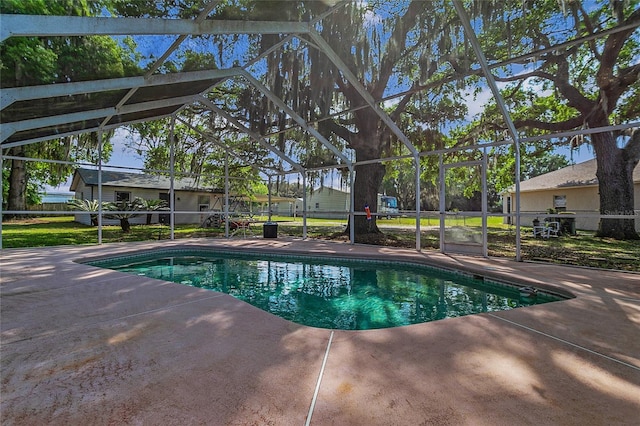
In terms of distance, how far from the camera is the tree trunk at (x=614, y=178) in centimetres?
869

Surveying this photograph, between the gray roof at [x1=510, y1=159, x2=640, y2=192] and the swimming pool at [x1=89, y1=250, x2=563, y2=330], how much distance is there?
1221 cm

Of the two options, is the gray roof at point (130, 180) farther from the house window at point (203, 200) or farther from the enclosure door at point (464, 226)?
the enclosure door at point (464, 226)

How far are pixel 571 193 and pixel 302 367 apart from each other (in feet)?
55.3

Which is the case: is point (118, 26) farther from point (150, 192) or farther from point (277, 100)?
point (150, 192)

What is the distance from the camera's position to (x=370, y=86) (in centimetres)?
816

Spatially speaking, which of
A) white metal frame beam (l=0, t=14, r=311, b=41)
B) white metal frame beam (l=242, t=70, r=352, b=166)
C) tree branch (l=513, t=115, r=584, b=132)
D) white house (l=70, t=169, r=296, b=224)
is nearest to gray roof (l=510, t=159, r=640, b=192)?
tree branch (l=513, t=115, r=584, b=132)

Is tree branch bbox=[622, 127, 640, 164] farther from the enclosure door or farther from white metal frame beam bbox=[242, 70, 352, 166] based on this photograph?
white metal frame beam bbox=[242, 70, 352, 166]

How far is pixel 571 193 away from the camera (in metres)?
13.9

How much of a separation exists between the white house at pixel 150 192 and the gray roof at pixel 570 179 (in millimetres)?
13199

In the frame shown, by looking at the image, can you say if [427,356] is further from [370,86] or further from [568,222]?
[568,222]

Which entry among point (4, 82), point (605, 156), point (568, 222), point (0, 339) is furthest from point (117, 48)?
point (568, 222)

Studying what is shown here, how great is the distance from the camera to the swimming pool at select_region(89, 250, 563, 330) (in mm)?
3545

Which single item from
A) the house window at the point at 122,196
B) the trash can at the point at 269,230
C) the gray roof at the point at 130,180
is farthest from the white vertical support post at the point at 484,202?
the house window at the point at 122,196

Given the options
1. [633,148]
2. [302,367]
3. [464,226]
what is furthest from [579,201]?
[302,367]
